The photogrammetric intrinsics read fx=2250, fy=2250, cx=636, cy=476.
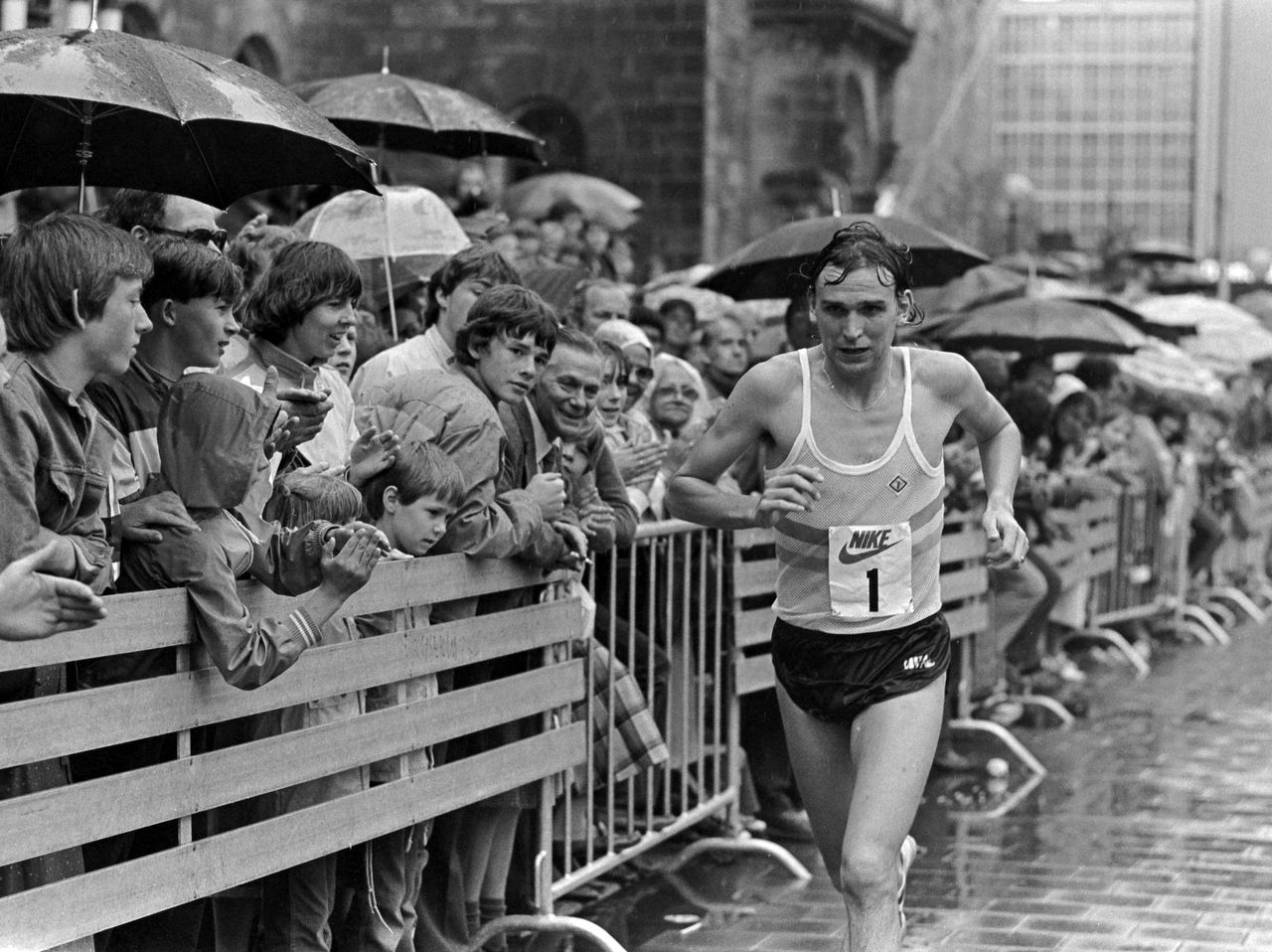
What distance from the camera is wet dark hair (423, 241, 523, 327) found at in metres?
7.34

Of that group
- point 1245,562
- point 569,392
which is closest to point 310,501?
point 569,392

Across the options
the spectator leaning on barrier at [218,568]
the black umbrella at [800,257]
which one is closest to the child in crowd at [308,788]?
the spectator leaning on barrier at [218,568]

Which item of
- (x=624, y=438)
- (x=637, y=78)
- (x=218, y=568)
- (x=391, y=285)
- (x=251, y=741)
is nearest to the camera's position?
(x=218, y=568)

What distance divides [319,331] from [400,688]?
3.35ft

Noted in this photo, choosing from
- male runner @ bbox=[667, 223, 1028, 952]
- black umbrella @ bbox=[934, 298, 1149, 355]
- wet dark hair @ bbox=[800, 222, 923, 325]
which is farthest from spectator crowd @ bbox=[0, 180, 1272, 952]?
black umbrella @ bbox=[934, 298, 1149, 355]

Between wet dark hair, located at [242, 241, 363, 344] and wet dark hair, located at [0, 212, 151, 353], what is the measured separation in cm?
149

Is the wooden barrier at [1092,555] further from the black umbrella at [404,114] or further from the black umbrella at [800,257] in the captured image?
the black umbrella at [404,114]

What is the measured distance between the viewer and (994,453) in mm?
6066

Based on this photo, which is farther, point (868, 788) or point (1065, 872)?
point (1065, 872)

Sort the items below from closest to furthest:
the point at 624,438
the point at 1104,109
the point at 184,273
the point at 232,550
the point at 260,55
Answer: the point at 232,550 → the point at 184,273 → the point at 624,438 → the point at 260,55 → the point at 1104,109

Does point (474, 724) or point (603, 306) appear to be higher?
point (603, 306)

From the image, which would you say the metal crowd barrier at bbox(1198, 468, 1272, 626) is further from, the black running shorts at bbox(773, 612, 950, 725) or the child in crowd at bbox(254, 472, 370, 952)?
the child in crowd at bbox(254, 472, 370, 952)

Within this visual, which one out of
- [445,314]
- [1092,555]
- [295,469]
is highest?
[445,314]

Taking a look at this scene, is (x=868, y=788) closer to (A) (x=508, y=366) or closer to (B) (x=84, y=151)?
(A) (x=508, y=366)
